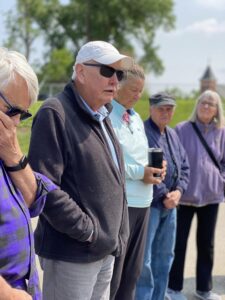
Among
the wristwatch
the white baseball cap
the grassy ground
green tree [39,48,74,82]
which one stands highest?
the white baseball cap

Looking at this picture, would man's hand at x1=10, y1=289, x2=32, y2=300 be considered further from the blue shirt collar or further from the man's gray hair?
the blue shirt collar

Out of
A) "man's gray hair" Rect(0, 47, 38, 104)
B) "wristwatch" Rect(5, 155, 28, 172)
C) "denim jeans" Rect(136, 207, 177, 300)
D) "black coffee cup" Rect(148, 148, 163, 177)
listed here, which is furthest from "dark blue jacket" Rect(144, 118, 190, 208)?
"man's gray hair" Rect(0, 47, 38, 104)

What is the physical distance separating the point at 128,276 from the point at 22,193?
1.54m

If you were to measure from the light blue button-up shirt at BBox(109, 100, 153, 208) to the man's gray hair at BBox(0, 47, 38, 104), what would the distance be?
4.48 feet

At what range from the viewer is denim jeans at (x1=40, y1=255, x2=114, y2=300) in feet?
8.00

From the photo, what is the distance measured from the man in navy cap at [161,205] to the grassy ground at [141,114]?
0.95 m

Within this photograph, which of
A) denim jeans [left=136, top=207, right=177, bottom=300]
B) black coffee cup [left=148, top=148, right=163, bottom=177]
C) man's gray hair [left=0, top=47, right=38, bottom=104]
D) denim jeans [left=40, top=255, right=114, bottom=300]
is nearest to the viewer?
man's gray hair [left=0, top=47, right=38, bottom=104]

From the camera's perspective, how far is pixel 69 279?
244cm

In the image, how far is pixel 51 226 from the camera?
8.00 ft

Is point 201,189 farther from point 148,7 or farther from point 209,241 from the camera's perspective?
point 148,7

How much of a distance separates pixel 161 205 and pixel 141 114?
31.3 feet

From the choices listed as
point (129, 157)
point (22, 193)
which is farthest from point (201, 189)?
point (22, 193)

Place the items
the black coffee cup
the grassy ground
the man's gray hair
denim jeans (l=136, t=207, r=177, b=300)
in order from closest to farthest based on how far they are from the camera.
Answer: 1. the man's gray hair
2. the grassy ground
3. the black coffee cup
4. denim jeans (l=136, t=207, r=177, b=300)

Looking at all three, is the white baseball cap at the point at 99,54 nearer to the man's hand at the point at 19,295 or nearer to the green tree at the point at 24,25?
the man's hand at the point at 19,295
